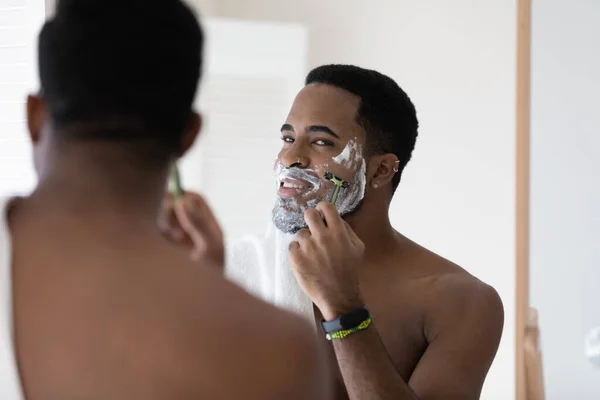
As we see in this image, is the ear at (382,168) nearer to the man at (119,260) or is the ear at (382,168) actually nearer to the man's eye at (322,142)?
the man's eye at (322,142)

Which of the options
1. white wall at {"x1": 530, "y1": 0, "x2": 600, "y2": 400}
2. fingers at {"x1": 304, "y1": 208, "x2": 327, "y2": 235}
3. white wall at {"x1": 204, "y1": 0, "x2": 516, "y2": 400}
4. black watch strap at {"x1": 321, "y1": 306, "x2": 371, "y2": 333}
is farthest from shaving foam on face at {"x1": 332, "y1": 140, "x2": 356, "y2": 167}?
white wall at {"x1": 204, "y1": 0, "x2": 516, "y2": 400}

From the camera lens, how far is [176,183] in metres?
0.62

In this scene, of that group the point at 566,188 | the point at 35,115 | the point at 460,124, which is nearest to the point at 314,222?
the point at 35,115

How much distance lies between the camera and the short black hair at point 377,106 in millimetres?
1227

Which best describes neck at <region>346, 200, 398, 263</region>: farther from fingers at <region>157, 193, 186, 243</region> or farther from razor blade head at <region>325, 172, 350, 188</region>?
fingers at <region>157, 193, 186, 243</region>

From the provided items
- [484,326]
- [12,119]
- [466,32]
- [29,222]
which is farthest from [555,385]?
[29,222]

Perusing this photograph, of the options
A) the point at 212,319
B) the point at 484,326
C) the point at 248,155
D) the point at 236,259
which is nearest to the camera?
the point at 212,319

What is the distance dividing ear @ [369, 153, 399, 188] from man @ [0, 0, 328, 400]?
2.33ft

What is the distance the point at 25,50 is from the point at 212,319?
4.24ft

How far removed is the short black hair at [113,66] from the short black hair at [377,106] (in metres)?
0.70

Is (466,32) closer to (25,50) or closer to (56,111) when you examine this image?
(25,50)

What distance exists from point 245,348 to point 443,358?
62 cm

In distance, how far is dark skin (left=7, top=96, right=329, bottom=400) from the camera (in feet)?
1.62

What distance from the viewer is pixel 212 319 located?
1.65 feet
